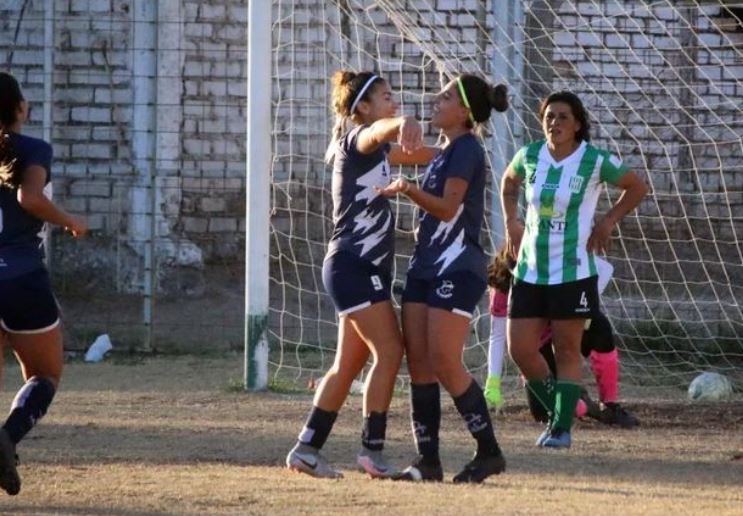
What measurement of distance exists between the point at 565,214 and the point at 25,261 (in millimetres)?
2680

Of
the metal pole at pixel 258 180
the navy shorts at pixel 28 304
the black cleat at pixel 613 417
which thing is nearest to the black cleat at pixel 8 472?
the navy shorts at pixel 28 304

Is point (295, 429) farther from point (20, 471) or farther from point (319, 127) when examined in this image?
point (319, 127)

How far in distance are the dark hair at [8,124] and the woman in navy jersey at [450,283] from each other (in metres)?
1.72

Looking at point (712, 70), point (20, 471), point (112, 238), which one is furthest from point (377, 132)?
point (712, 70)

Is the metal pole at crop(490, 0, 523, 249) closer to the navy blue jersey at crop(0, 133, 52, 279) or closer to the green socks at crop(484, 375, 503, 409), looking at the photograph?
the green socks at crop(484, 375, 503, 409)

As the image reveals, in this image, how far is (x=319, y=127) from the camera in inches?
553

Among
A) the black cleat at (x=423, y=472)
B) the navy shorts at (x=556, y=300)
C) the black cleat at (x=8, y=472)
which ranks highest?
the navy shorts at (x=556, y=300)

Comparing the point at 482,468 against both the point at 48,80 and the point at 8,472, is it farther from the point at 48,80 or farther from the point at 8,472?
the point at 48,80

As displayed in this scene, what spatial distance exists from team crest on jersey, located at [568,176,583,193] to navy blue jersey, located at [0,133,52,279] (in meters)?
2.58

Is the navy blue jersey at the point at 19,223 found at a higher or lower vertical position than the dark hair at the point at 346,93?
lower

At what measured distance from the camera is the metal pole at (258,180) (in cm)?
1037

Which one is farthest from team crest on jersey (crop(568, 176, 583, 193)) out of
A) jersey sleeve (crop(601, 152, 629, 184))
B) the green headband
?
the green headband

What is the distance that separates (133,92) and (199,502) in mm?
8497

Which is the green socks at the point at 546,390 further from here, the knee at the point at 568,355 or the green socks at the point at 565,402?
the knee at the point at 568,355
